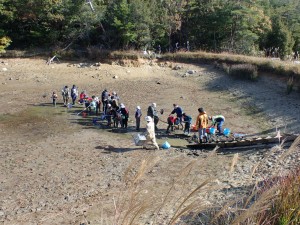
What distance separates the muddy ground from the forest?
3.52 m

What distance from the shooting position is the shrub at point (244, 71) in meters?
22.5

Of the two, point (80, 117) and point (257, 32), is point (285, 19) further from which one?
point (80, 117)

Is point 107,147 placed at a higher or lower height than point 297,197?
lower

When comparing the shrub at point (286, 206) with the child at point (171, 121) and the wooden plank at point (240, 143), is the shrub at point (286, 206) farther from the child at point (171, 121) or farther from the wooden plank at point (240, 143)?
the child at point (171, 121)

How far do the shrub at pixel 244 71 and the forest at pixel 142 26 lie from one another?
19.2 feet

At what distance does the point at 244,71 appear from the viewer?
22.9 meters

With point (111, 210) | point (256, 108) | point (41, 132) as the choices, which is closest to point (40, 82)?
point (41, 132)

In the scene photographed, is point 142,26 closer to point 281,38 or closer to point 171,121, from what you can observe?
point 281,38

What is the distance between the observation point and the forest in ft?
94.6

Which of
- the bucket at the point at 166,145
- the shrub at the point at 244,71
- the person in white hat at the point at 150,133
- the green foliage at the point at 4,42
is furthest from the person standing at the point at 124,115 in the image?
the green foliage at the point at 4,42

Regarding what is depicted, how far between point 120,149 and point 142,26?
1742cm

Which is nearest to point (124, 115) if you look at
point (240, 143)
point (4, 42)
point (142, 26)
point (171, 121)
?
point (171, 121)

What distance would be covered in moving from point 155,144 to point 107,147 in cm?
188

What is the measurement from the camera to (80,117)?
1792 cm
